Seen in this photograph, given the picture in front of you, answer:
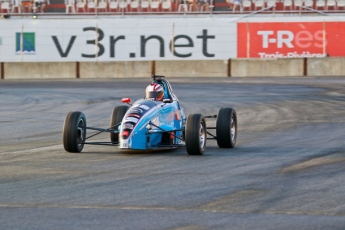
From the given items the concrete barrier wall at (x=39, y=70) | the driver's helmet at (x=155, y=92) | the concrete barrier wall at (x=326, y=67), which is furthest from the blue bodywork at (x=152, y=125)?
the concrete barrier wall at (x=39, y=70)

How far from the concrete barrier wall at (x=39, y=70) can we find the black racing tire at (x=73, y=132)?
A: 2943 cm

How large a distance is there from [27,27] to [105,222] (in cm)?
4216

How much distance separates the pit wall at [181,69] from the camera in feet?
131

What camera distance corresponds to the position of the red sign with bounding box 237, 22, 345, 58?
45.9 meters

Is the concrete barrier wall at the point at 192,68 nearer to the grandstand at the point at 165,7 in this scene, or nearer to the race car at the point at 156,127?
the grandstand at the point at 165,7

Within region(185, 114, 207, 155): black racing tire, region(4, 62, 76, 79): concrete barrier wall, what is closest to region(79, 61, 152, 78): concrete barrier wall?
region(4, 62, 76, 79): concrete barrier wall

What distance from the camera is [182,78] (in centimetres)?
3947

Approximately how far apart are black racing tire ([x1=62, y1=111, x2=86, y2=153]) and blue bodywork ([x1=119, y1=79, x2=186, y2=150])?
706 mm

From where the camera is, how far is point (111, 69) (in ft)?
137

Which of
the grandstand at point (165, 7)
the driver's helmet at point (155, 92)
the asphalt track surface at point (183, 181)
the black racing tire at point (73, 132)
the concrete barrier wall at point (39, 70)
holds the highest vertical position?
the grandstand at point (165, 7)

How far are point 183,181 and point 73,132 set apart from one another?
329cm

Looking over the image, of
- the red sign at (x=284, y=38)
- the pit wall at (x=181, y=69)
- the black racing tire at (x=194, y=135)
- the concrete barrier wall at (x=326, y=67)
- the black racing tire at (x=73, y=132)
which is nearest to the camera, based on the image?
the black racing tire at (x=194, y=135)

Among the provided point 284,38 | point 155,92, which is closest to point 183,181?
point 155,92

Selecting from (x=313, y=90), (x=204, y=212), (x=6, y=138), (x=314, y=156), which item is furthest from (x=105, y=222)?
(x=313, y=90)
